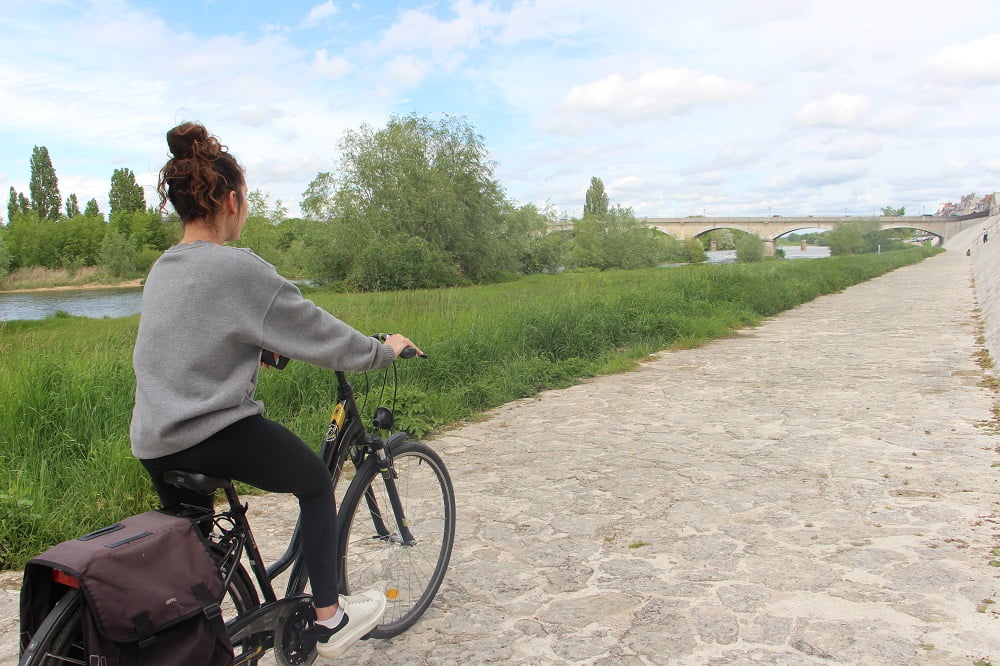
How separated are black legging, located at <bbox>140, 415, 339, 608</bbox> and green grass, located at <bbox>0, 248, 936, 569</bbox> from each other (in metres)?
2.53

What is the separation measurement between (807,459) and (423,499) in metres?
3.81

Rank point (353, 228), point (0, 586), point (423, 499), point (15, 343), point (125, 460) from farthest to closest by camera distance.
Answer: point (353, 228)
point (15, 343)
point (125, 460)
point (0, 586)
point (423, 499)

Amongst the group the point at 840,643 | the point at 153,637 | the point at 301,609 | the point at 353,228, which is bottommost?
the point at 840,643

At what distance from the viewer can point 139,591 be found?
1841 mm

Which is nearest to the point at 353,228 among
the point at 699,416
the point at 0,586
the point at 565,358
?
the point at 565,358

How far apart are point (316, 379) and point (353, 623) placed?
482 centimetres

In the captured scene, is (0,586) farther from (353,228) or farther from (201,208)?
(353,228)

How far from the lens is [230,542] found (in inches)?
92.0

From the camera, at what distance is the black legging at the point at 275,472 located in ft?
7.20

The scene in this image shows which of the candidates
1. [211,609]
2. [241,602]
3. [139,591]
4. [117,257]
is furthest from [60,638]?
[117,257]

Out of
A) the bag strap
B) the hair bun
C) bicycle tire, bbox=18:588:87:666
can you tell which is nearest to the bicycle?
bicycle tire, bbox=18:588:87:666

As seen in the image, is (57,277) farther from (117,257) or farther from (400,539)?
(400,539)

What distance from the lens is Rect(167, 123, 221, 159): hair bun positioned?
2.21m

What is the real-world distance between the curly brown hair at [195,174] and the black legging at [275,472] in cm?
66
